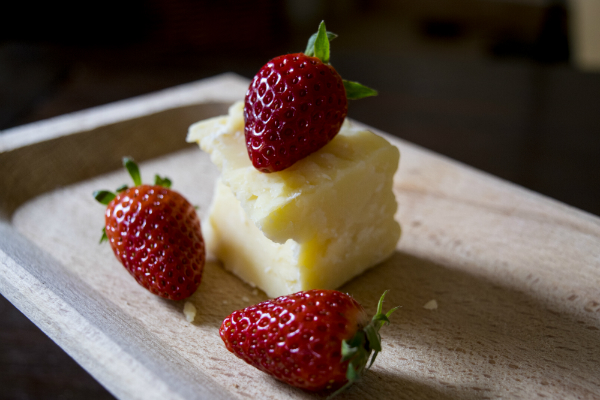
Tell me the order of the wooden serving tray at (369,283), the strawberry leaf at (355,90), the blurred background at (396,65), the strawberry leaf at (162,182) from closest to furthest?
the wooden serving tray at (369,283) < the strawberry leaf at (355,90) < the strawberry leaf at (162,182) < the blurred background at (396,65)

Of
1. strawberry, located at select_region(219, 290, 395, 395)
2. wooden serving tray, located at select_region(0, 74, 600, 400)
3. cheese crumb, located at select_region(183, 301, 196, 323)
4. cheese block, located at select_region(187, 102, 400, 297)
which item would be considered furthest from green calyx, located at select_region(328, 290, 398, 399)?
cheese crumb, located at select_region(183, 301, 196, 323)

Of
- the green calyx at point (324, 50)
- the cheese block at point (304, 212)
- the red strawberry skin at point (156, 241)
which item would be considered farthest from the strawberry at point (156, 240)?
the green calyx at point (324, 50)

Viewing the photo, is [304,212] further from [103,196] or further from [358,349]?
[103,196]

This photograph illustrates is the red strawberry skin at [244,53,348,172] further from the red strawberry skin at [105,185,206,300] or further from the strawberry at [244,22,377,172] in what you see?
the red strawberry skin at [105,185,206,300]

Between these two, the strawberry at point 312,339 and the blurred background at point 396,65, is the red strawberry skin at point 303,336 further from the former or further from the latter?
the blurred background at point 396,65

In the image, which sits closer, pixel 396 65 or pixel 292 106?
pixel 292 106

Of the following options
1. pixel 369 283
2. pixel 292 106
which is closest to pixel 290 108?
pixel 292 106
